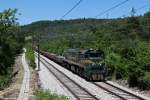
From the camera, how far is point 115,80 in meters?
41.7

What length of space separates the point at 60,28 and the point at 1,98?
13463 centimetres

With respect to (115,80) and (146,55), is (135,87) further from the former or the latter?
(115,80)

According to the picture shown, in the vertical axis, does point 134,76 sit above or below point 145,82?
above

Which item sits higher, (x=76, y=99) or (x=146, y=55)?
(x=146, y=55)

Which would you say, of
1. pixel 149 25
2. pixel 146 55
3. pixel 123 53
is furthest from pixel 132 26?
pixel 146 55

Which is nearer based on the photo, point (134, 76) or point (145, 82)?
point (145, 82)

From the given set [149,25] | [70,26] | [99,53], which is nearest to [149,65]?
[99,53]

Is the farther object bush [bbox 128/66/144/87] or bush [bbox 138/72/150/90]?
bush [bbox 128/66/144/87]

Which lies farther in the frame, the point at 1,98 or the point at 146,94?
the point at 146,94

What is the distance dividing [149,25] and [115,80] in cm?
5859

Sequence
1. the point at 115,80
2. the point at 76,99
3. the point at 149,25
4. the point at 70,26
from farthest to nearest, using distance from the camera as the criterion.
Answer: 1. the point at 70,26
2. the point at 149,25
3. the point at 115,80
4. the point at 76,99

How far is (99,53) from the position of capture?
4447 cm

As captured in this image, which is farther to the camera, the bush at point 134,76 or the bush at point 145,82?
the bush at point 134,76

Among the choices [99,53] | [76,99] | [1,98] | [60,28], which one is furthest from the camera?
[60,28]
